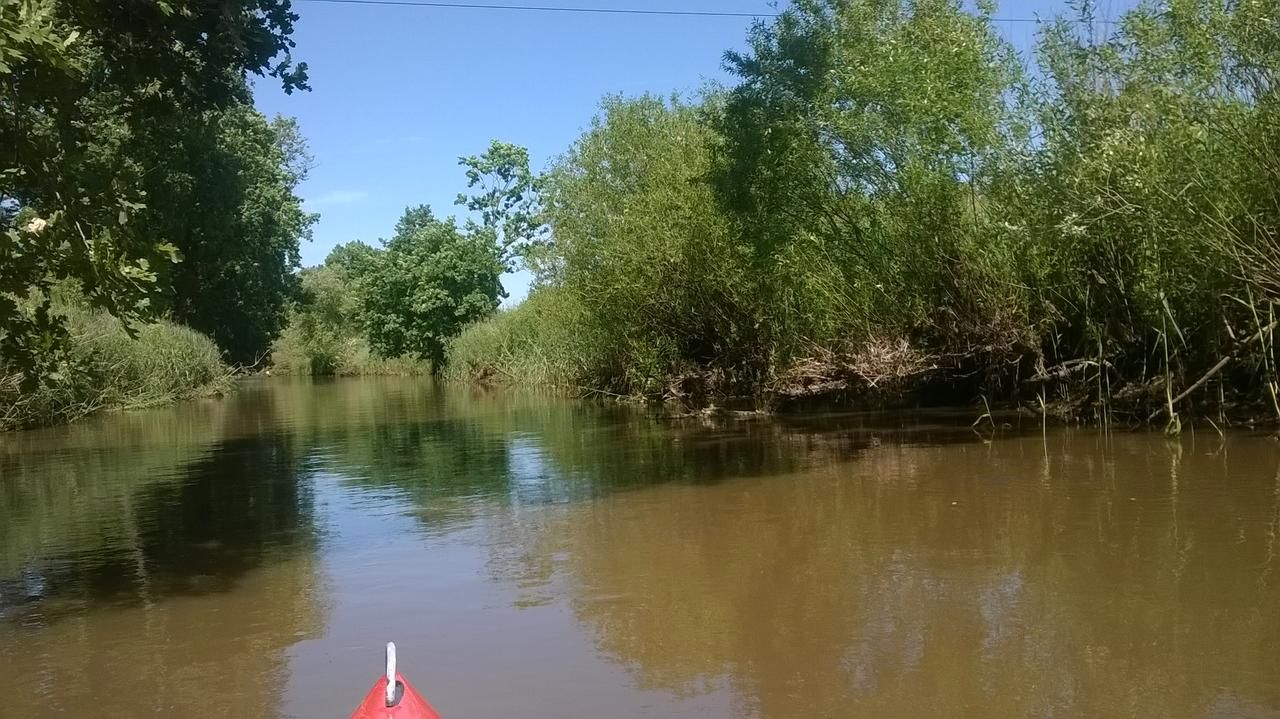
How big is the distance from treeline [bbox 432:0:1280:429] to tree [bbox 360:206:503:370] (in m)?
34.3

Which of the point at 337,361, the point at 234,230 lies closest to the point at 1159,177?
the point at 234,230

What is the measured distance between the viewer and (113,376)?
29.2 metres

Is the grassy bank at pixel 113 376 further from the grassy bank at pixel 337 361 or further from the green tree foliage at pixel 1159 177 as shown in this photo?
the grassy bank at pixel 337 361

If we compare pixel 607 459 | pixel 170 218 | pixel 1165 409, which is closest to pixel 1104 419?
pixel 1165 409

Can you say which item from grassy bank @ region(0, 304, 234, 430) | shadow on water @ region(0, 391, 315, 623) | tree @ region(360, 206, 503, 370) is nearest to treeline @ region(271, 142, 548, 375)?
tree @ region(360, 206, 503, 370)

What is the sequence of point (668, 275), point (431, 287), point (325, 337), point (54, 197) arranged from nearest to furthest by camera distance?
point (54, 197)
point (668, 275)
point (431, 287)
point (325, 337)

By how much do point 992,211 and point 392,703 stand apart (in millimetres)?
15446

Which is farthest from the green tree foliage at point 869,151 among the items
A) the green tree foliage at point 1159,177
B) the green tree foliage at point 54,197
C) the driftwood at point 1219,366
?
the green tree foliage at point 54,197

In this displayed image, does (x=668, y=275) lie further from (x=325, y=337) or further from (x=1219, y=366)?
(x=325, y=337)

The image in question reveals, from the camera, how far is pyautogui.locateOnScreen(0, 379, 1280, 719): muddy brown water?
6.09m

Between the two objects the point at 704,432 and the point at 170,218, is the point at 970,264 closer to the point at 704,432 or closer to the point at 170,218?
the point at 704,432

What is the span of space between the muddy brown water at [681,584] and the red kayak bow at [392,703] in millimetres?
2341

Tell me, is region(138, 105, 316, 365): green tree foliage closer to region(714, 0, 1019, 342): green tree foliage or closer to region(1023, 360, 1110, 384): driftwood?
region(714, 0, 1019, 342): green tree foliage

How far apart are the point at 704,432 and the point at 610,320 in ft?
30.0
